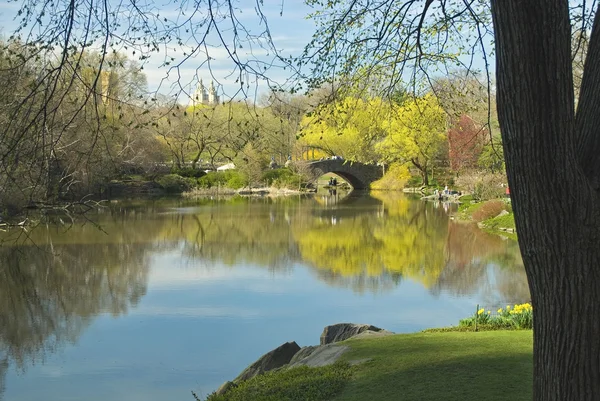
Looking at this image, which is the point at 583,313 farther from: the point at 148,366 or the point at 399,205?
the point at 399,205

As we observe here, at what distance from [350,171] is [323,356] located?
4197 centimetres

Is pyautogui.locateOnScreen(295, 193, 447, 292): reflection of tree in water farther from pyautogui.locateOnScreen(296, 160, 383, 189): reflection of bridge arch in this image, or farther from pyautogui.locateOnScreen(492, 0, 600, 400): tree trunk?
pyautogui.locateOnScreen(296, 160, 383, 189): reflection of bridge arch

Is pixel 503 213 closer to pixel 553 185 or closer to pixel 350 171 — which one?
pixel 553 185

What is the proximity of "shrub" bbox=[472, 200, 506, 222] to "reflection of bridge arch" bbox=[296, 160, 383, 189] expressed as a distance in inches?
802

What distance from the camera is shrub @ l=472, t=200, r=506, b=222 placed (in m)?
23.7

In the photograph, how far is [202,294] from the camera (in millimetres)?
12609

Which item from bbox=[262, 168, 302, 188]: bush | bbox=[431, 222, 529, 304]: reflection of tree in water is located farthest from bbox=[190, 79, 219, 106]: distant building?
bbox=[262, 168, 302, 188]: bush

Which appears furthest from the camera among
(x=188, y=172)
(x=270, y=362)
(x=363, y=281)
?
(x=188, y=172)

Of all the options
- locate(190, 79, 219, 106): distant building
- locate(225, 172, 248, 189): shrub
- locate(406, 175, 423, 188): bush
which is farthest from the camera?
locate(406, 175, 423, 188): bush

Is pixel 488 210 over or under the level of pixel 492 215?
over

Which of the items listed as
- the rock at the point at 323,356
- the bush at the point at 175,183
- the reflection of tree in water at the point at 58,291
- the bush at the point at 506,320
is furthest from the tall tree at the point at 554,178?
the bush at the point at 175,183

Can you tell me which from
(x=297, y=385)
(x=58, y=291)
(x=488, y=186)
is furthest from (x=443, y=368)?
(x=488, y=186)

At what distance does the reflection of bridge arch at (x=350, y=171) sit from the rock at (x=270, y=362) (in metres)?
37.5

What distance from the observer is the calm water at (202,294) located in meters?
8.46
